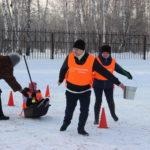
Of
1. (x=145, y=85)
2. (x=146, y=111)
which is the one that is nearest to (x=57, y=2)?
(x=145, y=85)

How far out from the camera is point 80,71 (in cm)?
820

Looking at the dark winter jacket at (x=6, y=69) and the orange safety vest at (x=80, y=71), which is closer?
the orange safety vest at (x=80, y=71)

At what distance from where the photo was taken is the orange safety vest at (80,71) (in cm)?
819

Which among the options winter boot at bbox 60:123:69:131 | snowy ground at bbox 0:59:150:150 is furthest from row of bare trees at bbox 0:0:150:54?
winter boot at bbox 60:123:69:131

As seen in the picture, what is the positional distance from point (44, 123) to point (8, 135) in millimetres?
1527

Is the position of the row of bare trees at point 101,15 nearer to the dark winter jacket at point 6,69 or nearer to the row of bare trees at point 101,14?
the row of bare trees at point 101,14

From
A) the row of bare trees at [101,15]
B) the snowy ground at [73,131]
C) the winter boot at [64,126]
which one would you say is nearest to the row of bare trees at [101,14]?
the row of bare trees at [101,15]

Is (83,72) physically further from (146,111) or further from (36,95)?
(146,111)

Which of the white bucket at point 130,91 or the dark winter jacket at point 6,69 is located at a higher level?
the dark winter jacket at point 6,69

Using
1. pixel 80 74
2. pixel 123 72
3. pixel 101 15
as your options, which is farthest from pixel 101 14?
pixel 80 74

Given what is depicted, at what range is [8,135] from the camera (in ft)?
26.5

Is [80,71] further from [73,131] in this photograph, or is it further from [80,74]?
[73,131]

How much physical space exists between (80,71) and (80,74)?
0.06 metres

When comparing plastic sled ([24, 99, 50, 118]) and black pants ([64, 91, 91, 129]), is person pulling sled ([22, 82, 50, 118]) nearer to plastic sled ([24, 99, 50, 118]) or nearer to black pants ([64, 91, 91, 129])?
plastic sled ([24, 99, 50, 118])
